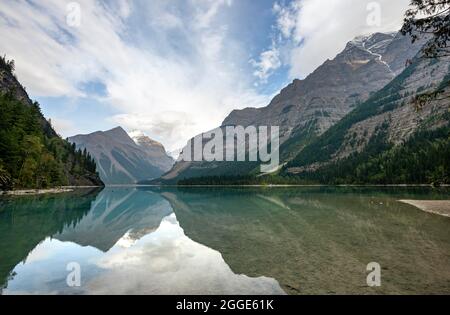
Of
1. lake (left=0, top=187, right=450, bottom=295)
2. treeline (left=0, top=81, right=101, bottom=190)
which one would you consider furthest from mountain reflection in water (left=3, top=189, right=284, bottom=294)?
treeline (left=0, top=81, right=101, bottom=190)

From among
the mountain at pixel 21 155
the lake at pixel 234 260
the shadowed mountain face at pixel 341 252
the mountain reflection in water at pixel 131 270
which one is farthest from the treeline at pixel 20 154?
the shadowed mountain face at pixel 341 252

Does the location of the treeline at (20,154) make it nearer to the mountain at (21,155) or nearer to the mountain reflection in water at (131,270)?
the mountain at (21,155)

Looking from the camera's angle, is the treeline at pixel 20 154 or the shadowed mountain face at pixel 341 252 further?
the treeline at pixel 20 154

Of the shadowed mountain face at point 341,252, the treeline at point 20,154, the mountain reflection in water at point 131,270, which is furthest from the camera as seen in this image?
the treeline at point 20,154

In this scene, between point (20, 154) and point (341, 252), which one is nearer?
point (341, 252)

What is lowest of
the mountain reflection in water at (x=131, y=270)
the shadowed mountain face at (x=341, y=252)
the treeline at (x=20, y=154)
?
the mountain reflection in water at (x=131, y=270)

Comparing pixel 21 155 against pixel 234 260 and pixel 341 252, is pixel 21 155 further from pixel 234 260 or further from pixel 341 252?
pixel 341 252

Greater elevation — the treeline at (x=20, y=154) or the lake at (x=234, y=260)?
the treeline at (x=20, y=154)

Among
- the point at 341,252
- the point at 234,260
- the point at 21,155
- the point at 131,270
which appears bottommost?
the point at 131,270

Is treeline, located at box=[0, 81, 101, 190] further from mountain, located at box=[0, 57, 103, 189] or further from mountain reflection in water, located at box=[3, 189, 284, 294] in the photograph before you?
mountain reflection in water, located at box=[3, 189, 284, 294]

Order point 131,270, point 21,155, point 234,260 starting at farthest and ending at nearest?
point 21,155 < point 234,260 < point 131,270

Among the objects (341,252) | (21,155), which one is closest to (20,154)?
(21,155)

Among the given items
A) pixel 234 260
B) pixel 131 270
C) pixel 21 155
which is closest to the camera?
pixel 131 270
